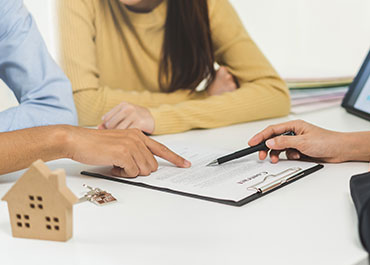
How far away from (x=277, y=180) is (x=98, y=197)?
0.95 feet

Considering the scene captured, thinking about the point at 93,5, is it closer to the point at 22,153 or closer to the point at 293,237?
the point at 22,153

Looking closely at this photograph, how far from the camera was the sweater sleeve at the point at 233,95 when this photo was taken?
1.26m

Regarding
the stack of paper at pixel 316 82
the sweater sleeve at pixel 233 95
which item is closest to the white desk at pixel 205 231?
the sweater sleeve at pixel 233 95

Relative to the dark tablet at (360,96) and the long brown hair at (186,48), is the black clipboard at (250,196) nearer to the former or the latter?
the dark tablet at (360,96)

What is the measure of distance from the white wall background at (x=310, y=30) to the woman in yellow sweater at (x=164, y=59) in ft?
3.31

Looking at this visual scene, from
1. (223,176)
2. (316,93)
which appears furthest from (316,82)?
(223,176)

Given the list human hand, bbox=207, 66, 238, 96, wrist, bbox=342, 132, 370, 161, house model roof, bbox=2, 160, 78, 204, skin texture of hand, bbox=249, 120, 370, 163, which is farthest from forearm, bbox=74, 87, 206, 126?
house model roof, bbox=2, 160, 78, 204

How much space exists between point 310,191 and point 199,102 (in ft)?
2.14

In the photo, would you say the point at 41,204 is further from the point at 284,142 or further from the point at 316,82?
the point at 316,82

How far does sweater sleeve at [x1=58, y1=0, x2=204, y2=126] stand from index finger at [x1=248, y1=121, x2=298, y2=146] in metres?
0.58

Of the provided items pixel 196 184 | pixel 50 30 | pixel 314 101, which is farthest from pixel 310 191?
pixel 50 30

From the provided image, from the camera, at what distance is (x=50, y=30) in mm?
1521

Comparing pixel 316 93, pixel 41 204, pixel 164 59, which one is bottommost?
pixel 316 93

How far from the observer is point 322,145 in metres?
0.87
